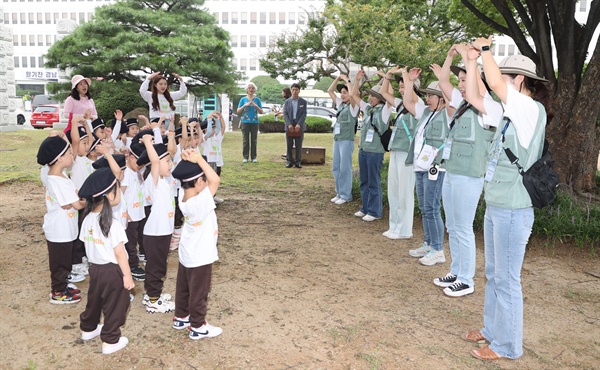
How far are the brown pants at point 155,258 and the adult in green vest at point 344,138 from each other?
472 centimetres

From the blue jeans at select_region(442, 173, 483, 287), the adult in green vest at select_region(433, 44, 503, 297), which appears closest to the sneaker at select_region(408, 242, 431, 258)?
the blue jeans at select_region(442, 173, 483, 287)

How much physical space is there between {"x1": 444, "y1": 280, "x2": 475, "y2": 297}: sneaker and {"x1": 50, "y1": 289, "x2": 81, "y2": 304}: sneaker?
350cm

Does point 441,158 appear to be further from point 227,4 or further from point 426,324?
point 227,4

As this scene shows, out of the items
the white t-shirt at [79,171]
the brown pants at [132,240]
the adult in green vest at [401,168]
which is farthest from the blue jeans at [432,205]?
the white t-shirt at [79,171]

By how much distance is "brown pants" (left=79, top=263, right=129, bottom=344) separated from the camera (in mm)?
3803

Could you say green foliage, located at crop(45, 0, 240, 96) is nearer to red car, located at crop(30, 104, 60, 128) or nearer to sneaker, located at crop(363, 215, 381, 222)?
red car, located at crop(30, 104, 60, 128)

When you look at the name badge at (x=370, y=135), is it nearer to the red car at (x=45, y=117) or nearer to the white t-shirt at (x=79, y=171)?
the white t-shirt at (x=79, y=171)

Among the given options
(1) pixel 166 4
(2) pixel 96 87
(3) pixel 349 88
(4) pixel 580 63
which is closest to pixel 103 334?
(3) pixel 349 88

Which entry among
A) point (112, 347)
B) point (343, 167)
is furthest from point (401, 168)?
point (112, 347)

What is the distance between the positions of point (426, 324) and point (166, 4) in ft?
72.9

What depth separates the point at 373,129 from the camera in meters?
7.75

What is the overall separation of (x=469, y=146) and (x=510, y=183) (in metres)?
1.32

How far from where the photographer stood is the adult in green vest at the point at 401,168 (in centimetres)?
683

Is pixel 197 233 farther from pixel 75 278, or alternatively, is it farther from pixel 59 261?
pixel 75 278
